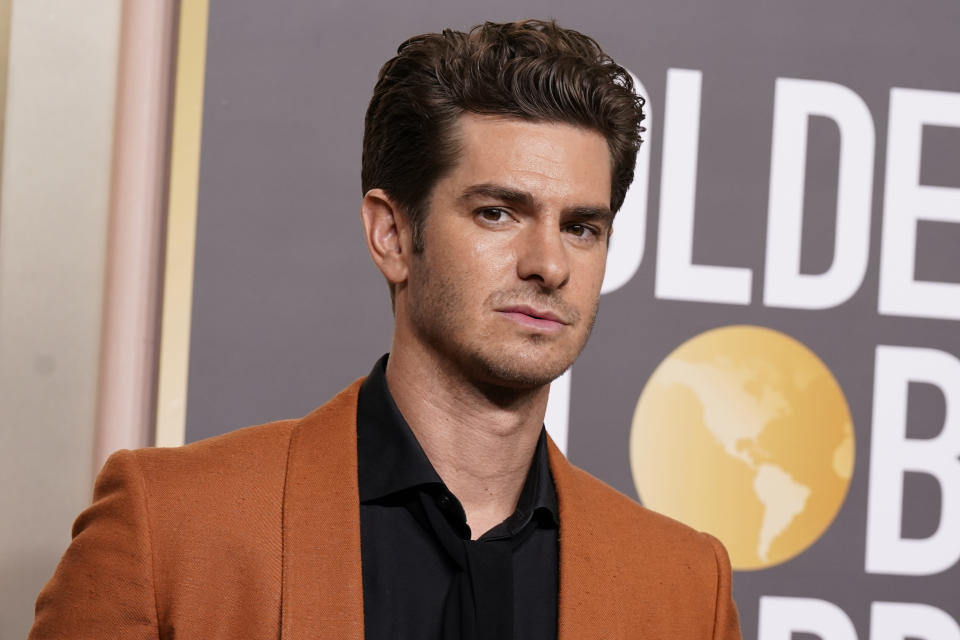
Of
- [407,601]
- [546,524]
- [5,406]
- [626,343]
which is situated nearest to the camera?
[407,601]

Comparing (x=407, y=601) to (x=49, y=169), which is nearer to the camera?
(x=407, y=601)

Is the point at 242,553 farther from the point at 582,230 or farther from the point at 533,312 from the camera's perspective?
the point at 582,230

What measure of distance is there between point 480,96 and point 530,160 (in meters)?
0.13

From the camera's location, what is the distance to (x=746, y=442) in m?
2.40

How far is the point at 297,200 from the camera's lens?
2281 millimetres

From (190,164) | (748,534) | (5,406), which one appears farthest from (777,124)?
(5,406)

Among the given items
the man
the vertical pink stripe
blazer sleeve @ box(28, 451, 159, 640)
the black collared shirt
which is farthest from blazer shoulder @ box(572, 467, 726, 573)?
the vertical pink stripe

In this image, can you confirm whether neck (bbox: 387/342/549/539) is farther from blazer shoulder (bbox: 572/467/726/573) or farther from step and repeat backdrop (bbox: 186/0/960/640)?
step and repeat backdrop (bbox: 186/0/960/640)

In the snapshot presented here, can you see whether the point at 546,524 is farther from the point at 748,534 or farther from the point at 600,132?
the point at 748,534

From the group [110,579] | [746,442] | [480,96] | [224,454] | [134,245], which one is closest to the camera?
[110,579]

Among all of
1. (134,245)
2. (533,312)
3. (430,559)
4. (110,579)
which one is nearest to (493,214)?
(533,312)

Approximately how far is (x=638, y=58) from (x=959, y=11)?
2.47 feet

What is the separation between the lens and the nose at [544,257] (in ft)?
4.82

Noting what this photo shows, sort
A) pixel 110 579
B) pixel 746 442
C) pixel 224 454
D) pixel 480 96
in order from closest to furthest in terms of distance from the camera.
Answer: pixel 110 579 < pixel 224 454 < pixel 480 96 < pixel 746 442
